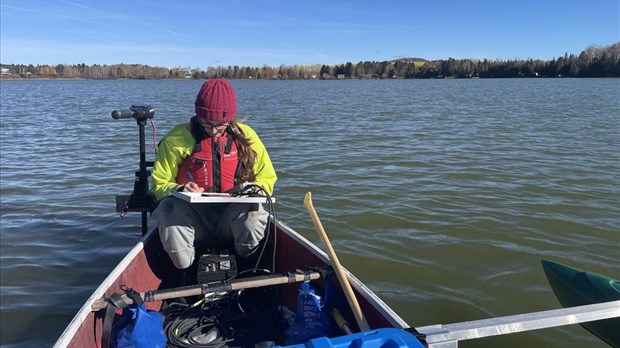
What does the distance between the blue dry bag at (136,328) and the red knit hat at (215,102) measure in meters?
1.38

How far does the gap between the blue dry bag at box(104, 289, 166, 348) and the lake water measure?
6.27 feet

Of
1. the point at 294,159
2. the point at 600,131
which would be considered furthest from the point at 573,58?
the point at 294,159

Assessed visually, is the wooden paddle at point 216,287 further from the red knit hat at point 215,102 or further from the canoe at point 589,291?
the canoe at point 589,291

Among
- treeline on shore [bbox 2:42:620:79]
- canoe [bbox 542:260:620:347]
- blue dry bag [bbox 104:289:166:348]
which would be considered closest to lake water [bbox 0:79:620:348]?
canoe [bbox 542:260:620:347]

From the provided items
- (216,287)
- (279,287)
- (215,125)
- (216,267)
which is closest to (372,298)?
(216,287)

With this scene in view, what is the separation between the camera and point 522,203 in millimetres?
7531

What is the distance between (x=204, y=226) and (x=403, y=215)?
3981 mm

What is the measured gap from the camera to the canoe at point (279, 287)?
8.03ft

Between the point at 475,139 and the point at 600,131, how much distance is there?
4187mm

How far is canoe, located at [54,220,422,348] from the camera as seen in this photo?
2447 millimetres

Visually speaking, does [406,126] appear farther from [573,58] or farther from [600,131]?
[573,58]

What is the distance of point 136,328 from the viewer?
272cm

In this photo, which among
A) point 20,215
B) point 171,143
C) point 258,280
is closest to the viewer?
point 258,280

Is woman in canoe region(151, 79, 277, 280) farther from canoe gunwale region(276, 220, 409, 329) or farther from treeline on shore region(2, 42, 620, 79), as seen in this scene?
treeline on shore region(2, 42, 620, 79)
